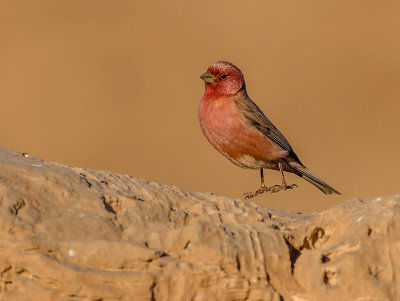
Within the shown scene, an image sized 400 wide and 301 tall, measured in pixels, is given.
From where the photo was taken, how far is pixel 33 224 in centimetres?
425

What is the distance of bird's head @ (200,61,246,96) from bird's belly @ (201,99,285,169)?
18 cm

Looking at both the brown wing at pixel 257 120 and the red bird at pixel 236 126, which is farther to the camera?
the brown wing at pixel 257 120

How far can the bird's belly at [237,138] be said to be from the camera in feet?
27.2

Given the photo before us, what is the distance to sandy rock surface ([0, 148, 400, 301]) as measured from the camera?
161 inches

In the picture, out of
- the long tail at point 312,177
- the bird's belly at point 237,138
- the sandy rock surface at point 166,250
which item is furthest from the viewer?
the long tail at point 312,177

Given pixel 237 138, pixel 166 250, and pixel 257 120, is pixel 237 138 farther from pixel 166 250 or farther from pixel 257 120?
pixel 166 250

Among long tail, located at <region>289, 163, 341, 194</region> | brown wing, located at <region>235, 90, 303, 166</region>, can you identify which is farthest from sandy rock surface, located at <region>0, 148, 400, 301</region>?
long tail, located at <region>289, 163, 341, 194</region>

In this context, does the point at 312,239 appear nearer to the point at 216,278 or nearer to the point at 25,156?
the point at 216,278

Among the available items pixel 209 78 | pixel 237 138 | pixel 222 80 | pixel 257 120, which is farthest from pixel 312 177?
pixel 209 78

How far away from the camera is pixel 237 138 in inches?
328

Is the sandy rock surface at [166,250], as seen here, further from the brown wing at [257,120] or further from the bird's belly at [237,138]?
the brown wing at [257,120]

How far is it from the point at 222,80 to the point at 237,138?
2.04ft

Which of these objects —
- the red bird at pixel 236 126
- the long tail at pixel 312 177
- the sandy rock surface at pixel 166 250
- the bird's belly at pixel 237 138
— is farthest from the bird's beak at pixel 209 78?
the sandy rock surface at pixel 166 250

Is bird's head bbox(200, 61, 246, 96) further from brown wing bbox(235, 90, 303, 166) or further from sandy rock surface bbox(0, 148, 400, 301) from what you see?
sandy rock surface bbox(0, 148, 400, 301)
